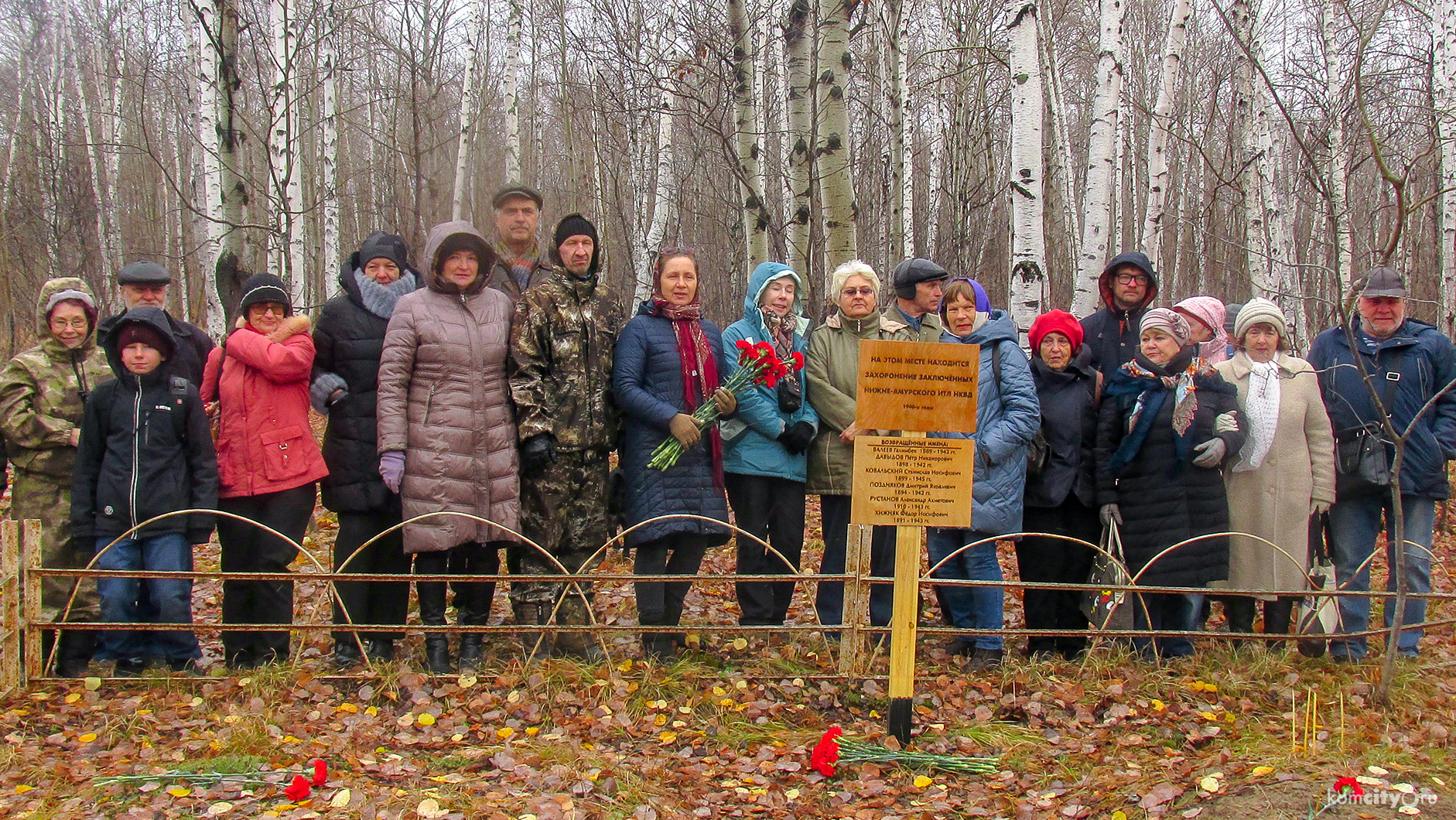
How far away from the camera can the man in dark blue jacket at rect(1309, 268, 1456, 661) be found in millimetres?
4902

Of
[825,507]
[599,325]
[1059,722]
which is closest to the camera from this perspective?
[1059,722]

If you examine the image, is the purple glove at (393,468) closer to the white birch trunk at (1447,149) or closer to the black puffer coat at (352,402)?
the black puffer coat at (352,402)

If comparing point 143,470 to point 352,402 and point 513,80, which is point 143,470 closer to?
point 352,402

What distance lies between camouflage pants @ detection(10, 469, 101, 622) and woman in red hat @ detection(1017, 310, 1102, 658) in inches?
185

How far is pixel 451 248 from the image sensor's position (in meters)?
4.60

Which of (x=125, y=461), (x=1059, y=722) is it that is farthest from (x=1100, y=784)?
(x=125, y=461)

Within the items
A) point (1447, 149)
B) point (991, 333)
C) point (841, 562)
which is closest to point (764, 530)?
point (841, 562)

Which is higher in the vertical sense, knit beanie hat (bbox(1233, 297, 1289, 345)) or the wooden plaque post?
knit beanie hat (bbox(1233, 297, 1289, 345))

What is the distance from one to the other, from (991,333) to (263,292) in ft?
11.8

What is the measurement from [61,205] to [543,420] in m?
19.4

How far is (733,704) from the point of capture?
14.4 feet

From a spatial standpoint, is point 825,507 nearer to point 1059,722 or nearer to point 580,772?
point 1059,722

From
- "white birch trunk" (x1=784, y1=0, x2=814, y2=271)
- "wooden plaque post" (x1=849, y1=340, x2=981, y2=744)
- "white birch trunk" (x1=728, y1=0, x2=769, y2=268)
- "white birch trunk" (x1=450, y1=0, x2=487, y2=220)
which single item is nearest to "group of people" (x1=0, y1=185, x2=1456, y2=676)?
"wooden plaque post" (x1=849, y1=340, x2=981, y2=744)

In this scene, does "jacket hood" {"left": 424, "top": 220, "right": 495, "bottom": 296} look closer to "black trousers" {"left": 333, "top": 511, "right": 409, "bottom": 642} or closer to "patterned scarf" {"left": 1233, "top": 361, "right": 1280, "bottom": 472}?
"black trousers" {"left": 333, "top": 511, "right": 409, "bottom": 642}
